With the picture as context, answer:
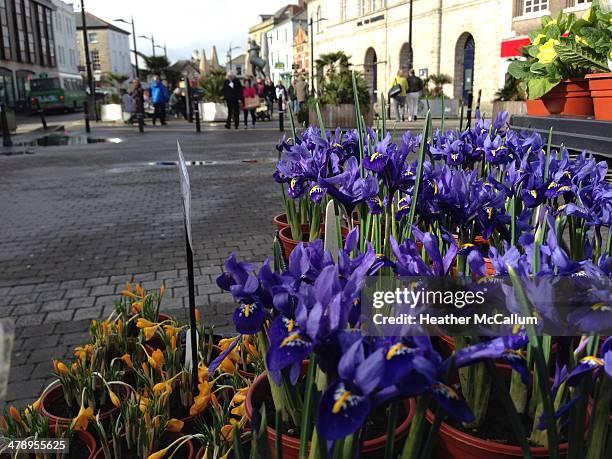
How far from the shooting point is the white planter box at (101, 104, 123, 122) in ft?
84.9

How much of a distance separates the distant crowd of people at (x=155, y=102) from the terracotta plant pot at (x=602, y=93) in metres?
18.1

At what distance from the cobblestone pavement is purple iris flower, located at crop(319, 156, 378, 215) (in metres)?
1.83

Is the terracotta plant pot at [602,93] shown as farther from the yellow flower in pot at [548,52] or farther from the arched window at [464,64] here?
the arched window at [464,64]

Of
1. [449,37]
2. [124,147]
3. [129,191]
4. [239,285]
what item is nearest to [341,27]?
[449,37]

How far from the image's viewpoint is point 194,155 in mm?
12773

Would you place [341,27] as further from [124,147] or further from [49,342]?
[49,342]

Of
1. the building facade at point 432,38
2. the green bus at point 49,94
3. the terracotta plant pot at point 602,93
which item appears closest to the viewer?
the terracotta plant pot at point 602,93

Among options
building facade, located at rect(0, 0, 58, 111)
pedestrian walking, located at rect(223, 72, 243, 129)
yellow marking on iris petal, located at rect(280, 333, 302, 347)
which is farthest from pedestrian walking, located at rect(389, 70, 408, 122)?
building facade, located at rect(0, 0, 58, 111)

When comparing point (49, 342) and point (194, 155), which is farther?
point (194, 155)

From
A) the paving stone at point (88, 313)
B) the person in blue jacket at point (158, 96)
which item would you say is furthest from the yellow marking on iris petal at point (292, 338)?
the person in blue jacket at point (158, 96)

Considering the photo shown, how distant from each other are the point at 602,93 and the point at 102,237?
4678mm

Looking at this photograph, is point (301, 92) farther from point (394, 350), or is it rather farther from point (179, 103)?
point (394, 350)

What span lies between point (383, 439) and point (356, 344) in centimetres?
53

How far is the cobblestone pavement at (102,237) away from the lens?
12.1ft
